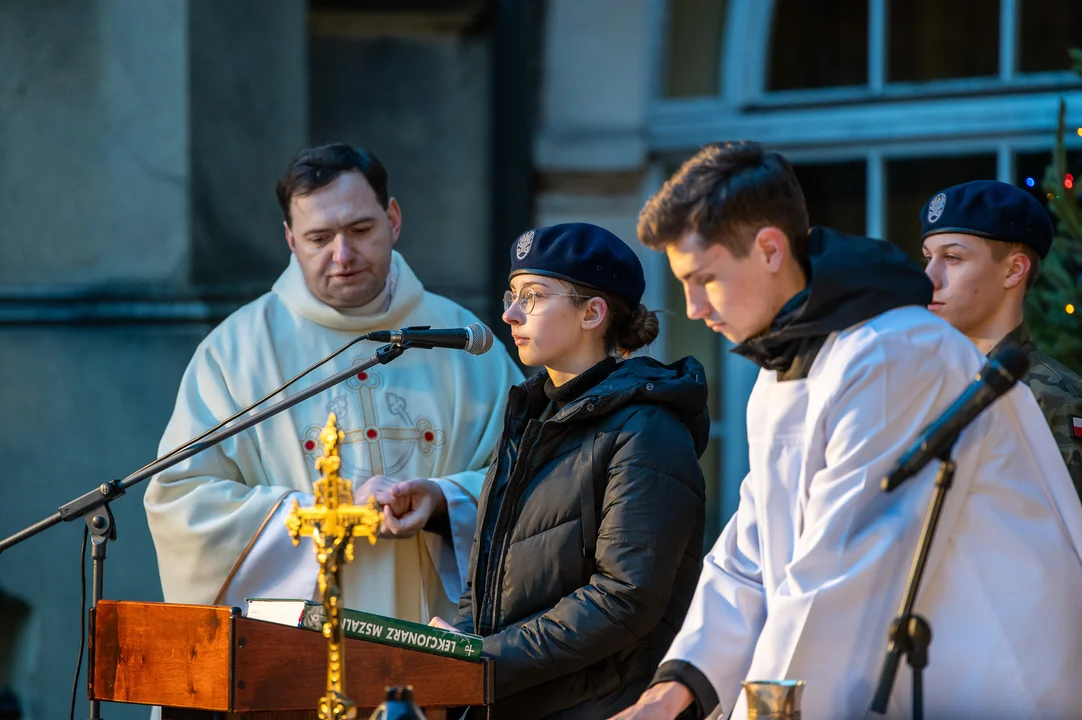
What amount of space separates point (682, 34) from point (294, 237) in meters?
3.69

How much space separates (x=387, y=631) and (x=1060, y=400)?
1896mm

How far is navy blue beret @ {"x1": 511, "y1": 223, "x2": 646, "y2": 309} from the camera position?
160 inches

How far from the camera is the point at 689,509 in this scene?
386 centimetres

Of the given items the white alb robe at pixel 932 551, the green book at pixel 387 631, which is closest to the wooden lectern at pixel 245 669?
the green book at pixel 387 631

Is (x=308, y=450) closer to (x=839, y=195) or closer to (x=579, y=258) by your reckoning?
(x=579, y=258)

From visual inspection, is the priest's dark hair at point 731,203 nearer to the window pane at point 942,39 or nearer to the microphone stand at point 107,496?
the microphone stand at point 107,496

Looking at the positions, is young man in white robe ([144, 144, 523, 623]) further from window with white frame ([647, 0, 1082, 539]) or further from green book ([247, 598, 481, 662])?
window with white frame ([647, 0, 1082, 539])

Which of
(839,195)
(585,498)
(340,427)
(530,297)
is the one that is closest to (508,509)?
(585,498)

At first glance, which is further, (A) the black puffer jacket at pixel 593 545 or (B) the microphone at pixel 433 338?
(B) the microphone at pixel 433 338

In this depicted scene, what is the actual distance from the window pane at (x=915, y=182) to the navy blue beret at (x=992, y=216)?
331 centimetres

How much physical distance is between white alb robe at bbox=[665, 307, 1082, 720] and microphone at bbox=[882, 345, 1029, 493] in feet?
0.69

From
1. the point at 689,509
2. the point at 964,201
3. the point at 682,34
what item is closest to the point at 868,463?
the point at 689,509

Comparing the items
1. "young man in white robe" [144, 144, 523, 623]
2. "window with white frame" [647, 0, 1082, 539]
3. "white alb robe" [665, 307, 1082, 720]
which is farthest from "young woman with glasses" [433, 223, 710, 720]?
"window with white frame" [647, 0, 1082, 539]

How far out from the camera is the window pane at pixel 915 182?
7.70 metres
